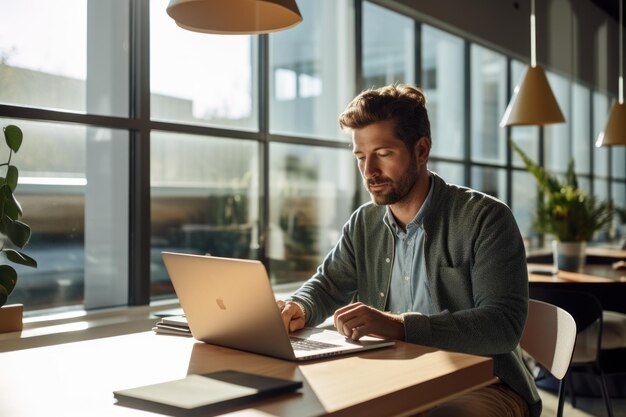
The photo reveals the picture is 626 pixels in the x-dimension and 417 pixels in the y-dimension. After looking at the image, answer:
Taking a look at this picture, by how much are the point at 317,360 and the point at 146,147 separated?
222 cm

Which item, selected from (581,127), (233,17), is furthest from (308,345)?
(581,127)

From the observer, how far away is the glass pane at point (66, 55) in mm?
3066

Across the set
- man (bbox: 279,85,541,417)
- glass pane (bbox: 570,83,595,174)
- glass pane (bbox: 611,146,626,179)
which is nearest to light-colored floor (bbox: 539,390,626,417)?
man (bbox: 279,85,541,417)

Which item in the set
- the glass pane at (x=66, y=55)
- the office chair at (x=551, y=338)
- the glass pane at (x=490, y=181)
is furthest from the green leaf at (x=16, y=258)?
the glass pane at (x=490, y=181)

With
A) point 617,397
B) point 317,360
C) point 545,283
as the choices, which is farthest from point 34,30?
point 617,397

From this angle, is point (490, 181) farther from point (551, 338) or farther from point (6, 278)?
point (6, 278)

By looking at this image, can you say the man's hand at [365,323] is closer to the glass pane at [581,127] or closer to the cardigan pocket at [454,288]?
the cardigan pocket at [454,288]

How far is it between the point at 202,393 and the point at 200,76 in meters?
2.94

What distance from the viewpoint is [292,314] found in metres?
2.01

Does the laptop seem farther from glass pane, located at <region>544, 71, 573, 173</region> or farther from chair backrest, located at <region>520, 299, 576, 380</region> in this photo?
glass pane, located at <region>544, 71, 573, 173</region>

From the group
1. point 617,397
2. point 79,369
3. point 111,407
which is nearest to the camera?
point 111,407

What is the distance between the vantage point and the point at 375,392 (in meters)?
1.33

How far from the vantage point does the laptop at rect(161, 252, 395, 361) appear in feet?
5.12

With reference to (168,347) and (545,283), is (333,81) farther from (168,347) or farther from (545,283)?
(168,347)
